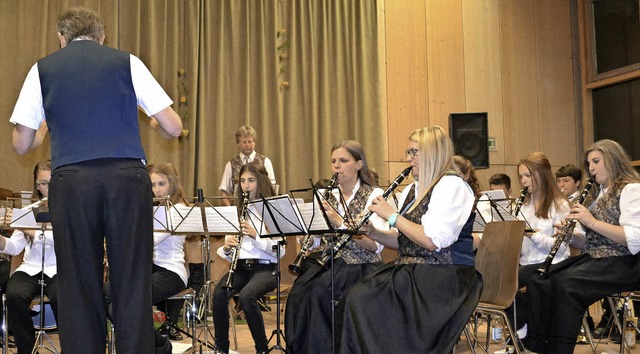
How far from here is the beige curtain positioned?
25.2 feet

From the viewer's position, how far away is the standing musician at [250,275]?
4.63 metres

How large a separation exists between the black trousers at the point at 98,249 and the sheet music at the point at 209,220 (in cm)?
137

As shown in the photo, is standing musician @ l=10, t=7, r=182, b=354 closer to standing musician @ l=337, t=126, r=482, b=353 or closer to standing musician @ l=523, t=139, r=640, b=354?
standing musician @ l=337, t=126, r=482, b=353

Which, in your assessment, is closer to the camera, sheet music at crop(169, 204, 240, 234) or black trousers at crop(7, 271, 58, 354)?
sheet music at crop(169, 204, 240, 234)

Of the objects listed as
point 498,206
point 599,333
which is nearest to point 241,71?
point 498,206

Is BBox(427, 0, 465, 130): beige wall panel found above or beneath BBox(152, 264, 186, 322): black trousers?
above

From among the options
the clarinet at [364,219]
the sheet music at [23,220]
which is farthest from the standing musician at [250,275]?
the sheet music at [23,220]

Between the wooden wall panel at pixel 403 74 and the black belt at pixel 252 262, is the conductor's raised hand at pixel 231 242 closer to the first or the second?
the black belt at pixel 252 262

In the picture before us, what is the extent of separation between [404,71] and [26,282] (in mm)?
5968

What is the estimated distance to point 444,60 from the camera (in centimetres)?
961

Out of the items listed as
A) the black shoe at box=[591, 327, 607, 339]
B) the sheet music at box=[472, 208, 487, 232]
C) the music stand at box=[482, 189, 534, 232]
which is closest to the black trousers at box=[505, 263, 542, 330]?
the music stand at box=[482, 189, 534, 232]

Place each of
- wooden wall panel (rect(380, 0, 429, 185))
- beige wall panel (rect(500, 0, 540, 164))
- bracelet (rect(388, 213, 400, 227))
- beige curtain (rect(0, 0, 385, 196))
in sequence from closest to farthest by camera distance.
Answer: bracelet (rect(388, 213, 400, 227)) < beige curtain (rect(0, 0, 385, 196)) < wooden wall panel (rect(380, 0, 429, 185)) < beige wall panel (rect(500, 0, 540, 164))

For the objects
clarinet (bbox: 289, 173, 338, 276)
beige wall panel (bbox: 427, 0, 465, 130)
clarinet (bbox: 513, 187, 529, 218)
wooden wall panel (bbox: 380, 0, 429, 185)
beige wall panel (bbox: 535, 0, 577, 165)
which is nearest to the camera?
clarinet (bbox: 289, 173, 338, 276)

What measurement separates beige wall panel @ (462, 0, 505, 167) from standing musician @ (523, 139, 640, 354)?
5181 mm
